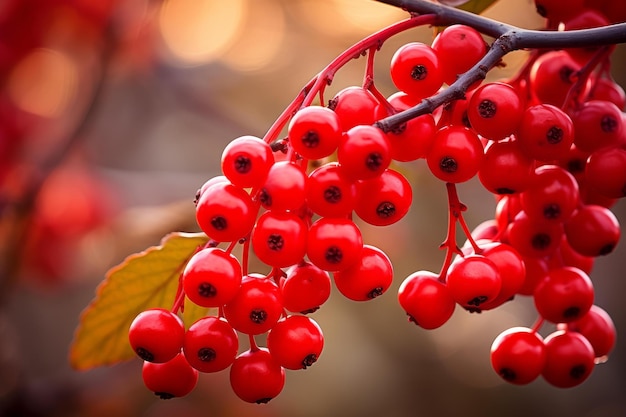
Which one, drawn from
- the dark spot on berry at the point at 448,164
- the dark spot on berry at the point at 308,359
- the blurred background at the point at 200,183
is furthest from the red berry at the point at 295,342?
the blurred background at the point at 200,183

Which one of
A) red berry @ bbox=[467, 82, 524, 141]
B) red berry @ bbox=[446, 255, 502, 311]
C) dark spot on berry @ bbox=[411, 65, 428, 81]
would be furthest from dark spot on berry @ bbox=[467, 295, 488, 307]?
dark spot on berry @ bbox=[411, 65, 428, 81]

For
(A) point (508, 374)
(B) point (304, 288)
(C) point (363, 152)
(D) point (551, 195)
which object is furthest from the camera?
(A) point (508, 374)

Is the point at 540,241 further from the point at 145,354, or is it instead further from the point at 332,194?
the point at 145,354

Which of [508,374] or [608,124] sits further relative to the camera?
[508,374]

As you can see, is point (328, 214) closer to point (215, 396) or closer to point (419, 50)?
point (419, 50)

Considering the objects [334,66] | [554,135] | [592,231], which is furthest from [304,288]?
[592,231]

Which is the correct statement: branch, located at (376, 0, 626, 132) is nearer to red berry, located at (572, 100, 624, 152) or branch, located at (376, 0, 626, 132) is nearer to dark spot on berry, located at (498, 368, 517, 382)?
red berry, located at (572, 100, 624, 152)

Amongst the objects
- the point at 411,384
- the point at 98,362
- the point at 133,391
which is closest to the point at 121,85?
the point at 133,391
